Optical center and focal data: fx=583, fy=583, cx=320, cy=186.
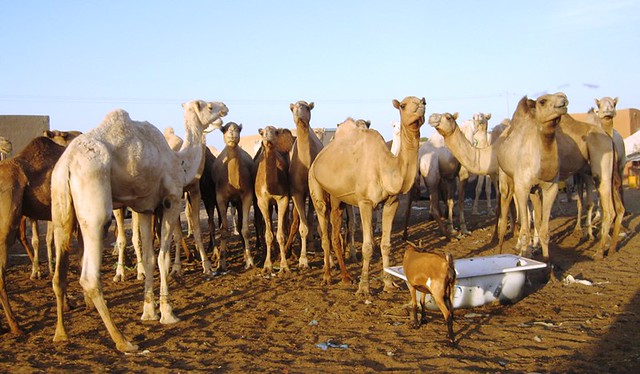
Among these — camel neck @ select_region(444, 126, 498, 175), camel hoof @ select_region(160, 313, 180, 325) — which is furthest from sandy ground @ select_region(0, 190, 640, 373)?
camel neck @ select_region(444, 126, 498, 175)

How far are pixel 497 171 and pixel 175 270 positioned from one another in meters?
6.14

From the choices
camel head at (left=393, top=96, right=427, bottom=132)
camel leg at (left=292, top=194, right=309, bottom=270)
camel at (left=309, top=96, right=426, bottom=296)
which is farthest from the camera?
camel leg at (left=292, top=194, right=309, bottom=270)

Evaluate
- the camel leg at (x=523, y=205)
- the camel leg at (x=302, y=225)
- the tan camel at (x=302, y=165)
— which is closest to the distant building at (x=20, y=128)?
the tan camel at (x=302, y=165)

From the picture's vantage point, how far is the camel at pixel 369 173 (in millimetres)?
8078

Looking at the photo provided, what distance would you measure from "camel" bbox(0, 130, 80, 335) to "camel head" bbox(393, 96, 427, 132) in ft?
15.9

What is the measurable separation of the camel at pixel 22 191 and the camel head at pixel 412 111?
4834mm

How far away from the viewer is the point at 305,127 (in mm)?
10703

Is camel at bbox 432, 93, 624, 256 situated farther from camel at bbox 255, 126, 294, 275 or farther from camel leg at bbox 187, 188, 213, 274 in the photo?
camel leg at bbox 187, 188, 213, 274

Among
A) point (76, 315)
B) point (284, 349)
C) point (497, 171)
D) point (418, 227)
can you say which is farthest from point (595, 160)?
point (76, 315)

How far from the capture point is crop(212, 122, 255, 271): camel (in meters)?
10.8

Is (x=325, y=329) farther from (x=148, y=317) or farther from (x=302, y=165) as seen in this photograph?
(x=302, y=165)

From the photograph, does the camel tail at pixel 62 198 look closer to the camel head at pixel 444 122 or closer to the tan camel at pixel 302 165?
the tan camel at pixel 302 165

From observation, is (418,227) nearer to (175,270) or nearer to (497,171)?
(497,171)

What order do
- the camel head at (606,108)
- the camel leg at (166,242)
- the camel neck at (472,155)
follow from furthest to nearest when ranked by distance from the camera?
the camel head at (606,108) → the camel neck at (472,155) → the camel leg at (166,242)
